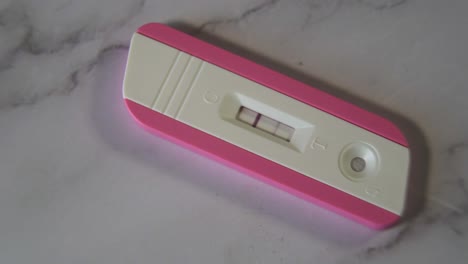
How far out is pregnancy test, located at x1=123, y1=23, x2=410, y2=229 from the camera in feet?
1.52

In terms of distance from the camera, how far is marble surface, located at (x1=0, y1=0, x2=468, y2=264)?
474mm

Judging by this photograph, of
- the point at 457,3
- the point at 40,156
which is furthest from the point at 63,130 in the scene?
the point at 457,3

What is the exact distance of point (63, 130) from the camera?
0.50 m

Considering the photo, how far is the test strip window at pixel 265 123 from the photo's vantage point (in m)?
0.48

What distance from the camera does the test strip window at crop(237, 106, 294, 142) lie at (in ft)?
1.59

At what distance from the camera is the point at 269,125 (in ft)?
1.59

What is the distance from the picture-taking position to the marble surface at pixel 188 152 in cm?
47

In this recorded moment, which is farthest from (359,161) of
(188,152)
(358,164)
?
(188,152)

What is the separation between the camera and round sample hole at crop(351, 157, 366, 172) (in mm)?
473

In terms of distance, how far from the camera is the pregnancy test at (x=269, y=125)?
0.46 m

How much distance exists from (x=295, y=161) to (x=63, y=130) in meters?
0.21

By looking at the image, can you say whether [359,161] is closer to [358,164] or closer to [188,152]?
[358,164]

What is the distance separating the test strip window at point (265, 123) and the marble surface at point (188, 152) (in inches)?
1.8

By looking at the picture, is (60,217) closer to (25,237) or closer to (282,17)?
(25,237)
